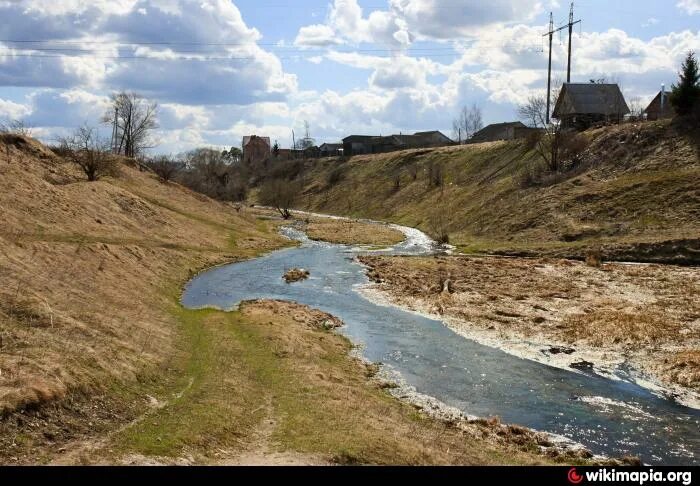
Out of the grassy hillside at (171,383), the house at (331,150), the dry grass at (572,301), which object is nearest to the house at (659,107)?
the dry grass at (572,301)

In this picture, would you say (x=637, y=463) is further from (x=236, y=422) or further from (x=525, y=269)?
(x=525, y=269)

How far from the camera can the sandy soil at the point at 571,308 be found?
24.2 metres

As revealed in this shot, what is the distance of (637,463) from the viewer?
14836 millimetres

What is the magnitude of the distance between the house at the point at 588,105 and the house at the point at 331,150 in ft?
289

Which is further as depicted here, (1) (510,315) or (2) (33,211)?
(2) (33,211)

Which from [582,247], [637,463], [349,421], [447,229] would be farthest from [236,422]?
[447,229]

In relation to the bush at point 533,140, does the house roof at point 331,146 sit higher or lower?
higher

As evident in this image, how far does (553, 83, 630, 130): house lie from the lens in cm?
9075

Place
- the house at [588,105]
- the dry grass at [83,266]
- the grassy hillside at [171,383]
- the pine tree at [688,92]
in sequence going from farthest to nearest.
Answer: the house at [588,105], the pine tree at [688,92], the dry grass at [83,266], the grassy hillside at [171,383]

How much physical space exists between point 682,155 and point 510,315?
143 ft

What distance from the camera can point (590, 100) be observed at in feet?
304

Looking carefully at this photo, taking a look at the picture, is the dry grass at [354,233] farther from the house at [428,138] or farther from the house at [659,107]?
the house at [428,138]

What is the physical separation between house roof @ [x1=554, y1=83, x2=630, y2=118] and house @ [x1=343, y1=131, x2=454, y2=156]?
223 ft

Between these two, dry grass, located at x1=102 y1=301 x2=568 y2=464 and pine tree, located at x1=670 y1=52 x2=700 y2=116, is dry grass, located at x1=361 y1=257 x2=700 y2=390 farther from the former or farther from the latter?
pine tree, located at x1=670 y1=52 x2=700 y2=116
